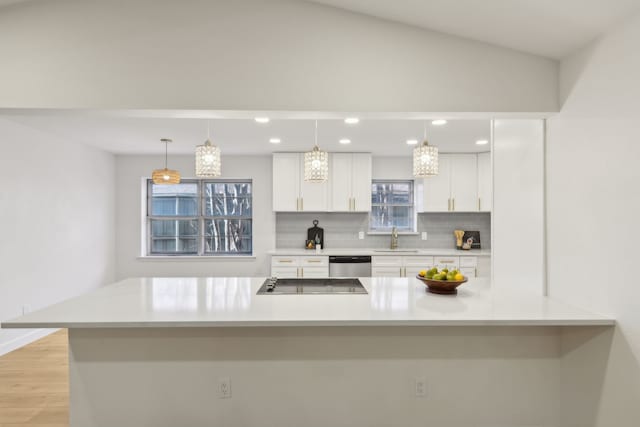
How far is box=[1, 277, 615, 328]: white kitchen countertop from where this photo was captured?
70.9 inches

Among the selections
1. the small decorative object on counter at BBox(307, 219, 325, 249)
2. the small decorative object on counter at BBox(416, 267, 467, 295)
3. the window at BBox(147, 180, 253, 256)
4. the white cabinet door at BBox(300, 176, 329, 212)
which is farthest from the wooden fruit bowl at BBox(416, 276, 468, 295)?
the window at BBox(147, 180, 253, 256)

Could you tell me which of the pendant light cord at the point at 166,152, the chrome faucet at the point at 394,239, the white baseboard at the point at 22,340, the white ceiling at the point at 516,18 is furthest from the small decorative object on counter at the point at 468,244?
the white baseboard at the point at 22,340

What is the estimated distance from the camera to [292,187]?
516 centimetres

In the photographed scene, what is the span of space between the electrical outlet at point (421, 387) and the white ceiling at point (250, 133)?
7.89 ft

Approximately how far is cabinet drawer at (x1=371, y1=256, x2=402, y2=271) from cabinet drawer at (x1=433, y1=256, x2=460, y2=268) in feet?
1.63

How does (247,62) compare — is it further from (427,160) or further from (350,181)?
(350,181)

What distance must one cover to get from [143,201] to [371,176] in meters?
3.53

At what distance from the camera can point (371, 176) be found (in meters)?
5.32

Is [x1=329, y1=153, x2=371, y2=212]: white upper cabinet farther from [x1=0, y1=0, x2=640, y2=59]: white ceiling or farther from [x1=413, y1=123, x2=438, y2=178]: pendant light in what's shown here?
[x1=0, y1=0, x2=640, y2=59]: white ceiling

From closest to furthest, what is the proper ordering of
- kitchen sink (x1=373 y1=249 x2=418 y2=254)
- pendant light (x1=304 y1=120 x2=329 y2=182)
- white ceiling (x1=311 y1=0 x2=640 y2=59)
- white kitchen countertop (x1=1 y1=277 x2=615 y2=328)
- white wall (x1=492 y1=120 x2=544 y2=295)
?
white ceiling (x1=311 y1=0 x2=640 y2=59)
white kitchen countertop (x1=1 y1=277 x2=615 y2=328)
white wall (x1=492 y1=120 x2=544 y2=295)
pendant light (x1=304 y1=120 x2=329 y2=182)
kitchen sink (x1=373 y1=249 x2=418 y2=254)

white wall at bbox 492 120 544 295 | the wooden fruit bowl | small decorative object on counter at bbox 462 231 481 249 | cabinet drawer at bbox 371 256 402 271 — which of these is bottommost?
cabinet drawer at bbox 371 256 402 271

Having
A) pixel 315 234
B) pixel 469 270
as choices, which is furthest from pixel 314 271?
pixel 469 270

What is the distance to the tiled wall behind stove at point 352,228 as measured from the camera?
551 cm

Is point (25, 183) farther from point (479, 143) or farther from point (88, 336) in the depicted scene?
point (479, 143)
